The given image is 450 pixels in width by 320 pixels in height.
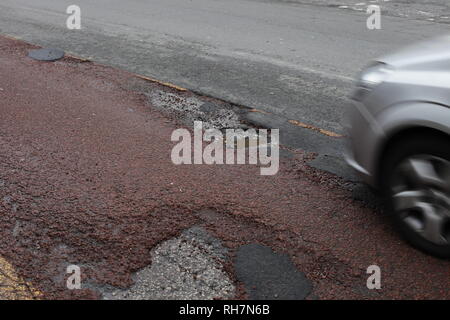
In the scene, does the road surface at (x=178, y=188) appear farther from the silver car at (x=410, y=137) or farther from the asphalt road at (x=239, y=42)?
the silver car at (x=410, y=137)

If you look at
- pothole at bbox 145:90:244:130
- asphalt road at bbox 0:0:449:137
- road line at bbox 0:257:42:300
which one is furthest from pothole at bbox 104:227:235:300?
pothole at bbox 145:90:244:130

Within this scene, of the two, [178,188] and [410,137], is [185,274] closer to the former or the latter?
[178,188]

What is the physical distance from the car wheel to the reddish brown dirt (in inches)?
5.9

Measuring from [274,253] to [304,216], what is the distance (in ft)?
1.83

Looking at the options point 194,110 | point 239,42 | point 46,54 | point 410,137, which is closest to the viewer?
point 410,137

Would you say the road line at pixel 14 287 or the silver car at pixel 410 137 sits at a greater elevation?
the silver car at pixel 410 137

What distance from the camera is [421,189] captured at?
335 centimetres

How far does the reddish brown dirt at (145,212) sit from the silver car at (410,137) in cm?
27

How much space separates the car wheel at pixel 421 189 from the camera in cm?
322

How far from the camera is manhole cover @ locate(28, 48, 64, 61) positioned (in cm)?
807

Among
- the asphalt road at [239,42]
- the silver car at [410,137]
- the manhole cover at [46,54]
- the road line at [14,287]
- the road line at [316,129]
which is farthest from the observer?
the manhole cover at [46,54]

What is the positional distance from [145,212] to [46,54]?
540cm

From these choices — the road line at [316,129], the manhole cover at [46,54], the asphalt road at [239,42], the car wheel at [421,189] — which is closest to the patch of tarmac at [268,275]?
the car wheel at [421,189]

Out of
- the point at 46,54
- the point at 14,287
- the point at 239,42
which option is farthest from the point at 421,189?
the point at 46,54
